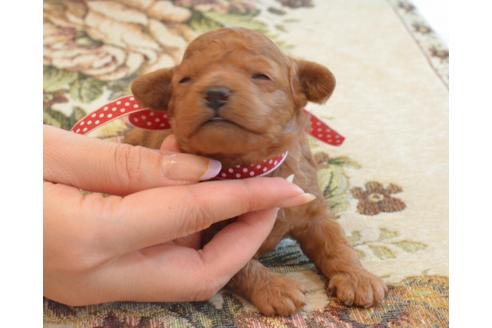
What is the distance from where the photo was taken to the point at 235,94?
124 centimetres

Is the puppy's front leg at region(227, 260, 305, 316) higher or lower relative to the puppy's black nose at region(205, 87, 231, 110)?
lower

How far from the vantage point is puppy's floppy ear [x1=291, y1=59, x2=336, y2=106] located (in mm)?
1452

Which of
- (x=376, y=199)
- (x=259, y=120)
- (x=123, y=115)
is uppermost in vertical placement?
(x=259, y=120)

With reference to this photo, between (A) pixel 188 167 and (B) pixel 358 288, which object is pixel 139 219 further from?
(B) pixel 358 288

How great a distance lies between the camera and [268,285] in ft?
4.64

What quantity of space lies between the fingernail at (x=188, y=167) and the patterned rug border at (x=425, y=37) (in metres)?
1.40

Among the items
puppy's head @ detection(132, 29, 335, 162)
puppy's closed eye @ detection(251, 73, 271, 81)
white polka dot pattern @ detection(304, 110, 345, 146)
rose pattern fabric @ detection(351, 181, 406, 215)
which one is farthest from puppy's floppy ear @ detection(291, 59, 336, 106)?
rose pattern fabric @ detection(351, 181, 406, 215)

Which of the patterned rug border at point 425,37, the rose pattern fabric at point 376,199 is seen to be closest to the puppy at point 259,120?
the rose pattern fabric at point 376,199

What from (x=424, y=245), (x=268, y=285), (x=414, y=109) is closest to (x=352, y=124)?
(x=414, y=109)

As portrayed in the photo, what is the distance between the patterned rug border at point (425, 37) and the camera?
8.39 feet

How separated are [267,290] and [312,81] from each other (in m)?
0.48

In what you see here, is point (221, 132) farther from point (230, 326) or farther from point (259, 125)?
point (230, 326)

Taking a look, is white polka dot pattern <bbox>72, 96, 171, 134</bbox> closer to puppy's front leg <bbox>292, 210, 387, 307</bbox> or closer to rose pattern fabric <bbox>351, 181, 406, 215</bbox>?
puppy's front leg <bbox>292, 210, 387, 307</bbox>

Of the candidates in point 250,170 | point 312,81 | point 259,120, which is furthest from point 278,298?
point 312,81
